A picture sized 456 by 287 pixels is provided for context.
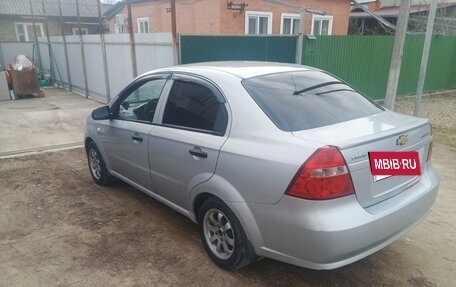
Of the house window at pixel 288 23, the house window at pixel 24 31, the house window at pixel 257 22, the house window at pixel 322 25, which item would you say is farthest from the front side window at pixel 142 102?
the house window at pixel 24 31

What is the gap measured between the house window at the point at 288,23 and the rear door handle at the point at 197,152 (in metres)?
13.0

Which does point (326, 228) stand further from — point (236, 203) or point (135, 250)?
point (135, 250)

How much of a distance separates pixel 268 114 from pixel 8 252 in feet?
8.60

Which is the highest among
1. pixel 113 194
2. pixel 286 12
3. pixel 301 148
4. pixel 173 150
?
pixel 286 12

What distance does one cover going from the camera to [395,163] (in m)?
2.64

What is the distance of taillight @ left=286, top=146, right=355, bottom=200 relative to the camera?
7.63 ft

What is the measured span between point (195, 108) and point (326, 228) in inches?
58.1

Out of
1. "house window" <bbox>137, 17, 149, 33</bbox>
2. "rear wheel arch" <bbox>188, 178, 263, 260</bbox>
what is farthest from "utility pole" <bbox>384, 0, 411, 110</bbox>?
"house window" <bbox>137, 17, 149, 33</bbox>

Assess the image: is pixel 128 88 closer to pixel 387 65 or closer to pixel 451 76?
pixel 387 65

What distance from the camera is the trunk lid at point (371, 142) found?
2.42m

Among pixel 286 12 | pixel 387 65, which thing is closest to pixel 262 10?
pixel 286 12

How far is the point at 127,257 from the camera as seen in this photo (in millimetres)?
3309

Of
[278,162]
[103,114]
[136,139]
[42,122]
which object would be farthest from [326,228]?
[42,122]

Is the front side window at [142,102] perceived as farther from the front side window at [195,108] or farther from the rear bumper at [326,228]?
the rear bumper at [326,228]
